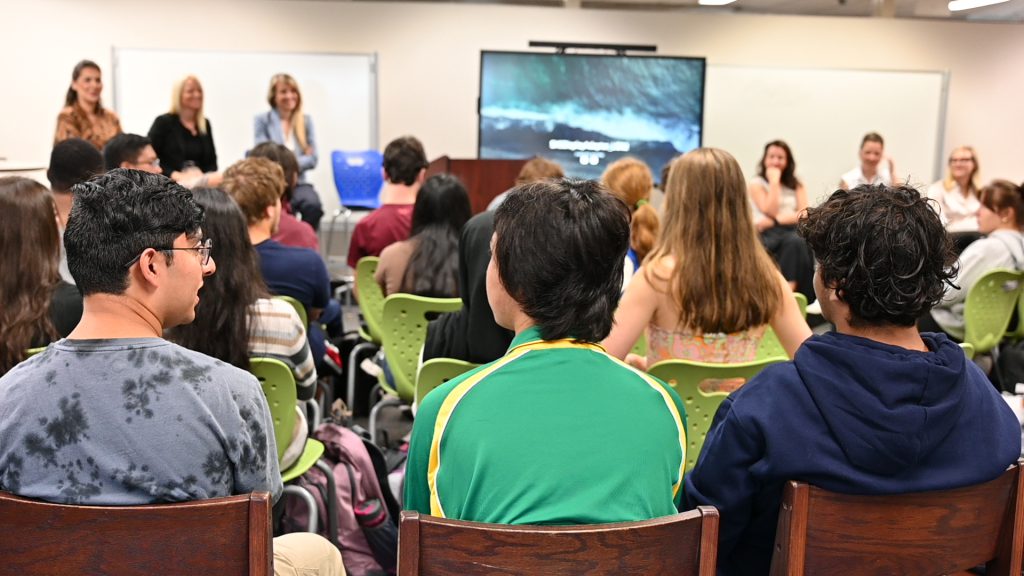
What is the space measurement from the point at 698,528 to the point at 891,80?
8.79m

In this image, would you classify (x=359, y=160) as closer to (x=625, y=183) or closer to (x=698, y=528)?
(x=625, y=183)

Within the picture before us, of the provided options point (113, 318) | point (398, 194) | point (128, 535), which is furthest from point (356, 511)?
point (398, 194)

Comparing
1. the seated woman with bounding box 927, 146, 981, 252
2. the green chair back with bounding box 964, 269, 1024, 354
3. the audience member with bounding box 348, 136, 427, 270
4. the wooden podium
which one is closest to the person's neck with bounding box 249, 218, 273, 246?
the audience member with bounding box 348, 136, 427, 270

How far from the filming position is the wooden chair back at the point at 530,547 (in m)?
1.12

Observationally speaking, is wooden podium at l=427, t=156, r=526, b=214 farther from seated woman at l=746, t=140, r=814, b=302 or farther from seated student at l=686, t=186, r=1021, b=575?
seated student at l=686, t=186, r=1021, b=575

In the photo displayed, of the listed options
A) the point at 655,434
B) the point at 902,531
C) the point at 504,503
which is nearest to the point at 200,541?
the point at 504,503

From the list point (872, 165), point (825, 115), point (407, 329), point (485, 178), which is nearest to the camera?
point (407, 329)

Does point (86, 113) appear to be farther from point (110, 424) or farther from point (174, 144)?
point (110, 424)

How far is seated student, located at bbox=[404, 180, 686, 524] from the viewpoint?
122 cm

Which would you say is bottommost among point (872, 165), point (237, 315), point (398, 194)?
point (237, 315)

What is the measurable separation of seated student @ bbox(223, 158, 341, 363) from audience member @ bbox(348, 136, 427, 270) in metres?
1.15

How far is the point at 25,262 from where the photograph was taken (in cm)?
230

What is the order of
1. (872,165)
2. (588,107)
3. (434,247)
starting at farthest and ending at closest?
(588,107), (872,165), (434,247)

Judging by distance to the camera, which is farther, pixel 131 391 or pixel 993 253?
pixel 993 253
